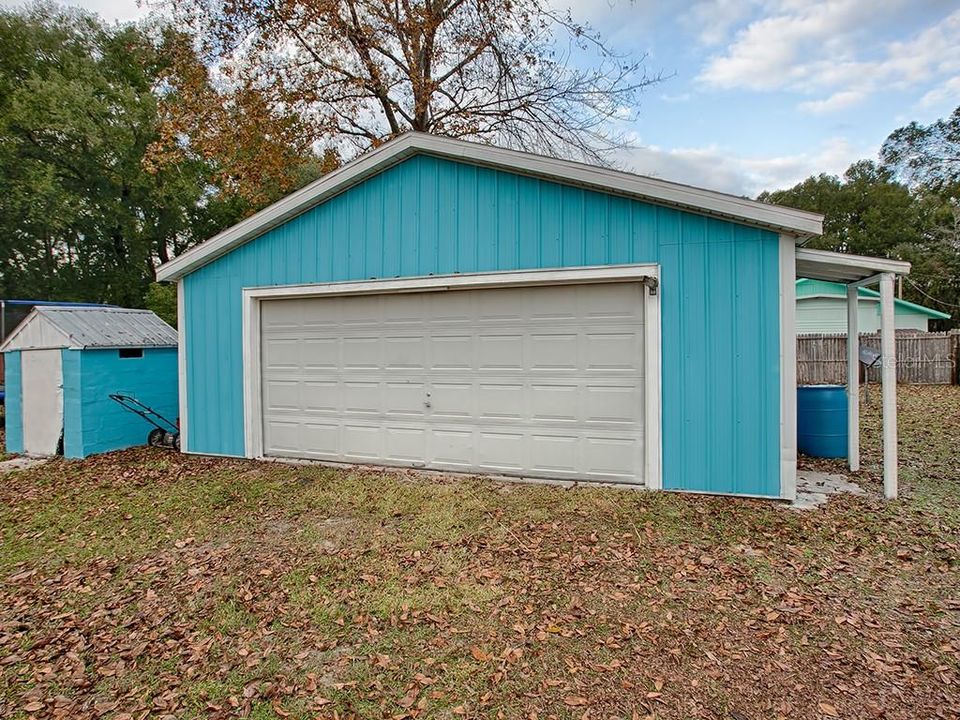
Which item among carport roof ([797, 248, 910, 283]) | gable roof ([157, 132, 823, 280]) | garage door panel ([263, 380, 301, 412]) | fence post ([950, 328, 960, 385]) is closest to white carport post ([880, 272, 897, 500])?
carport roof ([797, 248, 910, 283])

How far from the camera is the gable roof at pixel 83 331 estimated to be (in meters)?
7.83

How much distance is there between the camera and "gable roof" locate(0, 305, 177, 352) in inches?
308

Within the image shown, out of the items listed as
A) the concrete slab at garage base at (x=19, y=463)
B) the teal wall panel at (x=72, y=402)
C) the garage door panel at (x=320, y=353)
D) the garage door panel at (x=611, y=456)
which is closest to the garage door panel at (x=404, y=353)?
the garage door panel at (x=320, y=353)

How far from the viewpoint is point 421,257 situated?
6.60 metres

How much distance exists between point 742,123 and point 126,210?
1830 cm

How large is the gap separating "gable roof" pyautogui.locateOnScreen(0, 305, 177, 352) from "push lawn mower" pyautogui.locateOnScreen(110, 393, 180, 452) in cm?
83

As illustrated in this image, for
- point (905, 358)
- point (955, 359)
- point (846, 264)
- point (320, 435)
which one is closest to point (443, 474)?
point (320, 435)

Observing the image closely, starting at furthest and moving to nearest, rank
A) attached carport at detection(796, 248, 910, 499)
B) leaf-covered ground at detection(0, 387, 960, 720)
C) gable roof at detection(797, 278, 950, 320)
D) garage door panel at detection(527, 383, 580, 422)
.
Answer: gable roof at detection(797, 278, 950, 320), garage door panel at detection(527, 383, 580, 422), attached carport at detection(796, 248, 910, 499), leaf-covered ground at detection(0, 387, 960, 720)

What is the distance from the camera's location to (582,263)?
5.90 m

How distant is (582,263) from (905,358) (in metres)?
14.9

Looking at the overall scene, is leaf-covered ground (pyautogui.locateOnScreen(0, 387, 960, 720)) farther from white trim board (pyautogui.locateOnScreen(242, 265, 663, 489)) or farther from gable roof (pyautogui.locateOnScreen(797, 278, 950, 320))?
gable roof (pyautogui.locateOnScreen(797, 278, 950, 320))

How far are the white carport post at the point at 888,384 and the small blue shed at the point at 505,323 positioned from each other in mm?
61

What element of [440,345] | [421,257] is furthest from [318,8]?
[440,345]

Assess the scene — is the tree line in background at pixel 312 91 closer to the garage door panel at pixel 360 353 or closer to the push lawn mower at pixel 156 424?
the push lawn mower at pixel 156 424
